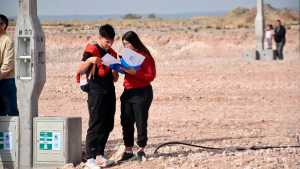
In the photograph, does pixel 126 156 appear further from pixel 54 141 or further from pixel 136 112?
pixel 54 141

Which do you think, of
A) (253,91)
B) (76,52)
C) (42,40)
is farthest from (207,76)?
(76,52)

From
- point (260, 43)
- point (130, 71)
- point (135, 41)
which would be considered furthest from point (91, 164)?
point (260, 43)

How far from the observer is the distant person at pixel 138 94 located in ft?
35.0

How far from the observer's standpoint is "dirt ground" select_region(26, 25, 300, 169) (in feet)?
35.4

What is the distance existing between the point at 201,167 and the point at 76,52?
4280cm

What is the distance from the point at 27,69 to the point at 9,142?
0.97 metres

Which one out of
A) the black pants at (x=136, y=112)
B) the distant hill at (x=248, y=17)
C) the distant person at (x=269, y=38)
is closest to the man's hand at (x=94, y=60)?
the black pants at (x=136, y=112)

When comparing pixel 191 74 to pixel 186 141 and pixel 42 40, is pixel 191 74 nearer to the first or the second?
pixel 186 141

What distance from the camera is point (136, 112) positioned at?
421 inches

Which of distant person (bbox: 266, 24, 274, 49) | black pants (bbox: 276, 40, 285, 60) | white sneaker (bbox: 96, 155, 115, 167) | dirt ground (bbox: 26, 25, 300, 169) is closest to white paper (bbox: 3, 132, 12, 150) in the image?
white sneaker (bbox: 96, 155, 115, 167)

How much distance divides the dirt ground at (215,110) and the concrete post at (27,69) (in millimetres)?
1261

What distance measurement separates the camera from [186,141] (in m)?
13.2

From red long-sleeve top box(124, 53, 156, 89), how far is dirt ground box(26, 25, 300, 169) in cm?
95

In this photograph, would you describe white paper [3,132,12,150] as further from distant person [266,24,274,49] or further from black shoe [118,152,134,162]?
distant person [266,24,274,49]
